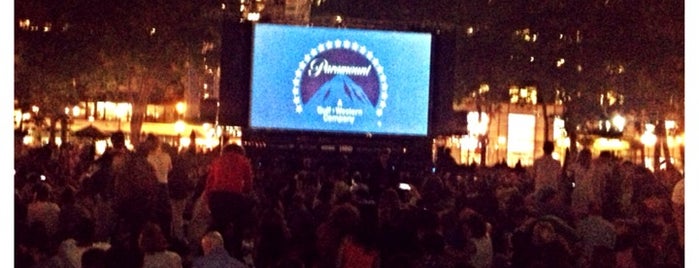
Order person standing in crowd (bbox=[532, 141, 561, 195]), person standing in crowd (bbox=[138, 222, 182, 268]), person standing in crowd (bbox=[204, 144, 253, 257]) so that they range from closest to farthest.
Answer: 1. person standing in crowd (bbox=[138, 222, 182, 268])
2. person standing in crowd (bbox=[204, 144, 253, 257])
3. person standing in crowd (bbox=[532, 141, 561, 195])

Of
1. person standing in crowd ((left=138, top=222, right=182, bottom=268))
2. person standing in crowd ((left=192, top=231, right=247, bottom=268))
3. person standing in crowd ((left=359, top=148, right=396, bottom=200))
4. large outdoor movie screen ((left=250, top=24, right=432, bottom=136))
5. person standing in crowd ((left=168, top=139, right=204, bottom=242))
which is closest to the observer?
person standing in crowd ((left=192, top=231, right=247, bottom=268))

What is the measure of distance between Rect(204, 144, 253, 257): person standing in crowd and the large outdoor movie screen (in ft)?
10.1

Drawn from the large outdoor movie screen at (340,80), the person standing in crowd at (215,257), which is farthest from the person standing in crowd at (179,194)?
the person standing in crowd at (215,257)

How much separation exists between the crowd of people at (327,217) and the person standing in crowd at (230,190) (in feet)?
0.04

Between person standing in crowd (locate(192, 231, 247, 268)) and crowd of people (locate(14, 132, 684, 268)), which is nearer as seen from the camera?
person standing in crowd (locate(192, 231, 247, 268))

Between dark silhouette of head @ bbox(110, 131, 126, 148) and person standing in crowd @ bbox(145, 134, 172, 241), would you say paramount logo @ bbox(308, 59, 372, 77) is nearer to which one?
person standing in crowd @ bbox(145, 134, 172, 241)

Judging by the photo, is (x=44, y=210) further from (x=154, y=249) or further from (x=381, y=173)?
(x=381, y=173)

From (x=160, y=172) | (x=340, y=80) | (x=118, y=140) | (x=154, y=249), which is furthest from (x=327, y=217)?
(x=340, y=80)

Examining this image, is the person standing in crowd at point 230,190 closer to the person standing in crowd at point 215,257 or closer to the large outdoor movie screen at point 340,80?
the person standing in crowd at point 215,257

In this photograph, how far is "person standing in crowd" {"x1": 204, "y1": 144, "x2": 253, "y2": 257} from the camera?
11.1 m

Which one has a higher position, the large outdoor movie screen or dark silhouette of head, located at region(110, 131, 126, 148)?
the large outdoor movie screen

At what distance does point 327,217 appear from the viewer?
10547 mm

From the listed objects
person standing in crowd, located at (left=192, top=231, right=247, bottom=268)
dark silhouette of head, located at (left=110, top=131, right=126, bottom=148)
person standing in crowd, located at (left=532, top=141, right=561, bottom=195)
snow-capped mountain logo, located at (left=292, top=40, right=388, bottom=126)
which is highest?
snow-capped mountain logo, located at (left=292, top=40, right=388, bottom=126)

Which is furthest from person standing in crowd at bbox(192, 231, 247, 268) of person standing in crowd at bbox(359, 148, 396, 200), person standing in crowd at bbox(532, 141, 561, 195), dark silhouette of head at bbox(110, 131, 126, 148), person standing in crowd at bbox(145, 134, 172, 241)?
person standing in crowd at bbox(359, 148, 396, 200)
